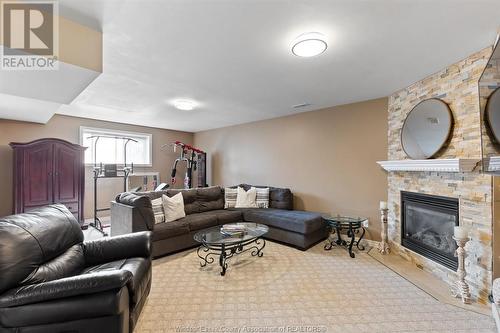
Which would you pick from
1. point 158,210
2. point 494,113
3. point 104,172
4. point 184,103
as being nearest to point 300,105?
point 184,103

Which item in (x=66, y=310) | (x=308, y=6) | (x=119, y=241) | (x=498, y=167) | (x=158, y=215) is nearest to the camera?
(x=66, y=310)

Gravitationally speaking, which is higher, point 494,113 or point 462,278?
point 494,113

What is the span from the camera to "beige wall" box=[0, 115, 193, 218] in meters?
4.11

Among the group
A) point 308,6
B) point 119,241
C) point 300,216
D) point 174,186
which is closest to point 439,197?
point 300,216

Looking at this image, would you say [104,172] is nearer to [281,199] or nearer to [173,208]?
[173,208]

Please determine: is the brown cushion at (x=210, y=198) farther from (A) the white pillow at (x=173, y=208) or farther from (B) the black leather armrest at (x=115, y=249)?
(B) the black leather armrest at (x=115, y=249)

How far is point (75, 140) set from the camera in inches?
195

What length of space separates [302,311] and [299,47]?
2.49 metres

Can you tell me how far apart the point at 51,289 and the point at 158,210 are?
7.27 ft

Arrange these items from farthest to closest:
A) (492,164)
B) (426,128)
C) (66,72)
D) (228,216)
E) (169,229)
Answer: (228,216) < (169,229) < (426,128) < (66,72) < (492,164)

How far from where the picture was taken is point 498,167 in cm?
172

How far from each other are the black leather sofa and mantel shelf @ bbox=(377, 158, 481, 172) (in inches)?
124

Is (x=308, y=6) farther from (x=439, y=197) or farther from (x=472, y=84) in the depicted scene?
(x=439, y=197)

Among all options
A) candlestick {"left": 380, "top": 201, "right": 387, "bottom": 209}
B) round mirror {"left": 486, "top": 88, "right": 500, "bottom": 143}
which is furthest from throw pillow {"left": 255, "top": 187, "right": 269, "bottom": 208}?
round mirror {"left": 486, "top": 88, "right": 500, "bottom": 143}
